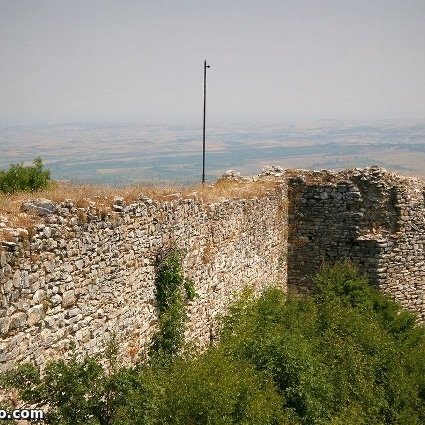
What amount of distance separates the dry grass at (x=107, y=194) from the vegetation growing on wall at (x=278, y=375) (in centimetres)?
149

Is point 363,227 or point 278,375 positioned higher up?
point 363,227

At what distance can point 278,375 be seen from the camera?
855 centimetres

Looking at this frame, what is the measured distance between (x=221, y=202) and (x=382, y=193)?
526 centimetres

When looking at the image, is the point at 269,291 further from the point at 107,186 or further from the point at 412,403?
the point at 107,186

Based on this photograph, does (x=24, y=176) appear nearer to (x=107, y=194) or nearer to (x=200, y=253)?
(x=200, y=253)

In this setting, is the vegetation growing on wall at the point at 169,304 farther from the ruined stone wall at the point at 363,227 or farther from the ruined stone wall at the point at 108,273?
Result: the ruined stone wall at the point at 363,227

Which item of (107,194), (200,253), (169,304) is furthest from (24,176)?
(107,194)

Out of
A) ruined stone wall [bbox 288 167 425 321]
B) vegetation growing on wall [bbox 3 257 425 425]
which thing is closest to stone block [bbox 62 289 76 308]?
vegetation growing on wall [bbox 3 257 425 425]

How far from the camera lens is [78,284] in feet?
21.4

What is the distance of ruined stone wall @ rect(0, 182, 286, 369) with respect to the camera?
18.3ft

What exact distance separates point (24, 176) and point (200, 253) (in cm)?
797

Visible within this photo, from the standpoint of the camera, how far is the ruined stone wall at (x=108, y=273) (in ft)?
18.3

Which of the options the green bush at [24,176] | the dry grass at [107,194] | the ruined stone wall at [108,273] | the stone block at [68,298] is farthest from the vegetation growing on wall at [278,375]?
the green bush at [24,176]

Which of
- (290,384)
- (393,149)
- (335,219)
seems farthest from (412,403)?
(393,149)
